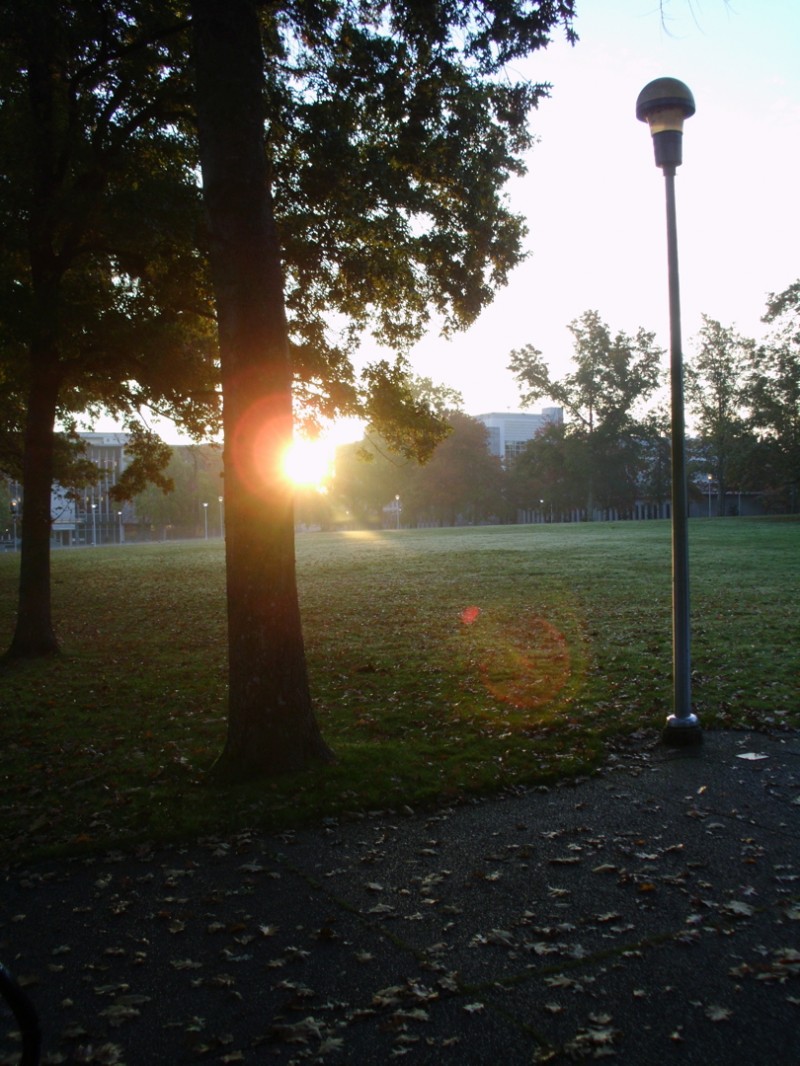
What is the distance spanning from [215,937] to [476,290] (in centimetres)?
1317

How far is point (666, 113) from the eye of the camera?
7.86 m

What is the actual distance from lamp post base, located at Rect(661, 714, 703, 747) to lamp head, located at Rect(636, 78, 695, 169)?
4.99 m

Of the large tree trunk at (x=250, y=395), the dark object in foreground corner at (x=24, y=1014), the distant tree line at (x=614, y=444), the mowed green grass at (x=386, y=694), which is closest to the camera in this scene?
the dark object in foreground corner at (x=24, y=1014)

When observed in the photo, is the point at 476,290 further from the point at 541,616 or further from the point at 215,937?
the point at 215,937

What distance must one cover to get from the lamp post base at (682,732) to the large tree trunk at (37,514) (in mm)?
10181

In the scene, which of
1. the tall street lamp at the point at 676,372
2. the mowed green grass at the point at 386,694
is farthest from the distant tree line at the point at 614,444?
the tall street lamp at the point at 676,372

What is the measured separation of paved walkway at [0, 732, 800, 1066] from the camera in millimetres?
3641

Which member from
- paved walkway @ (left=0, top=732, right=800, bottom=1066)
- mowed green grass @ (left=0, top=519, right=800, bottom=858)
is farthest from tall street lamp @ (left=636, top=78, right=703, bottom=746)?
paved walkway @ (left=0, top=732, right=800, bottom=1066)

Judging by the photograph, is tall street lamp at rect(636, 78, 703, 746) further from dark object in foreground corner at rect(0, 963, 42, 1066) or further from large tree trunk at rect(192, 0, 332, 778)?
dark object in foreground corner at rect(0, 963, 42, 1066)

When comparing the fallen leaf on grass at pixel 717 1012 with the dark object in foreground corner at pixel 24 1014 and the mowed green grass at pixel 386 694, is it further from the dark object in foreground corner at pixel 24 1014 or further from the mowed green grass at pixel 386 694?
the mowed green grass at pixel 386 694

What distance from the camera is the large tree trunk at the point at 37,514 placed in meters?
14.0

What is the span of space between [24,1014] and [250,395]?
5.09 m

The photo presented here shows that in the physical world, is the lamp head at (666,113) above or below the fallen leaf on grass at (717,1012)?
above

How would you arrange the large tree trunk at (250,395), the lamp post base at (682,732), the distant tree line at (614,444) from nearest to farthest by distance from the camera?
the large tree trunk at (250,395) → the lamp post base at (682,732) → the distant tree line at (614,444)
